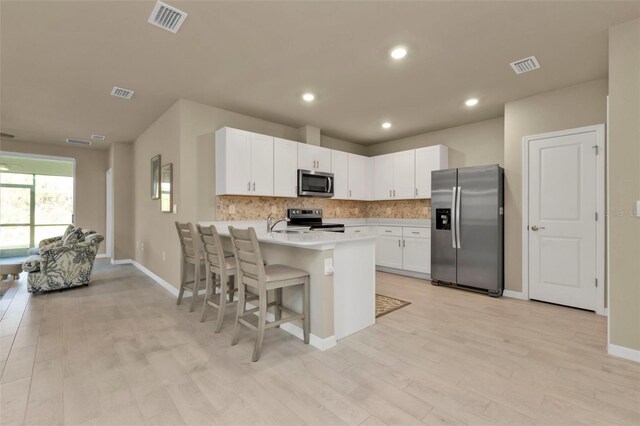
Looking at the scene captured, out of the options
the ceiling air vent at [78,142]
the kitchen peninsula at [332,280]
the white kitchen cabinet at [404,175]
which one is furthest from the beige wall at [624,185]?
the ceiling air vent at [78,142]

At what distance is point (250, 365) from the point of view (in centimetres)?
219

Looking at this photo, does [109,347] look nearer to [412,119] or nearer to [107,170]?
[412,119]

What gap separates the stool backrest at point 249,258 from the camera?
2330 millimetres

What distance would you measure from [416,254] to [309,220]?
1904 millimetres

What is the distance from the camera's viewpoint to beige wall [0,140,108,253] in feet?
22.6

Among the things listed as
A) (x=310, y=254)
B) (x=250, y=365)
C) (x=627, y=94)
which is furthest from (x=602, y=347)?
(x=250, y=365)

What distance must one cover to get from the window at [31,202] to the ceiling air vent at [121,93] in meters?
4.86

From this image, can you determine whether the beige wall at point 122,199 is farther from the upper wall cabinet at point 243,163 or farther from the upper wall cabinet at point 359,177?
the upper wall cabinet at point 359,177

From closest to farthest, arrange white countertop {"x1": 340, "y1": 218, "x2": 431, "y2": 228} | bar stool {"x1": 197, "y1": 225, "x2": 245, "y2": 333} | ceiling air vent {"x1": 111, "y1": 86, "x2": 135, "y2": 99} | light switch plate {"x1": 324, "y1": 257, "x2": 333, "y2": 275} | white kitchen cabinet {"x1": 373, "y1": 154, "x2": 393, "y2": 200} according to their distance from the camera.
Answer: light switch plate {"x1": 324, "y1": 257, "x2": 333, "y2": 275} → bar stool {"x1": 197, "y1": 225, "x2": 245, "y2": 333} → ceiling air vent {"x1": 111, "y1": 86, "x2": 135, "y2": 99} → white countertop {"x1": 340, "y1": 218, "x2": 431, "y2": 228} → white kitchen cabinet {"x1": 373, "y1": 154, "x2": 393, "y2": 200}

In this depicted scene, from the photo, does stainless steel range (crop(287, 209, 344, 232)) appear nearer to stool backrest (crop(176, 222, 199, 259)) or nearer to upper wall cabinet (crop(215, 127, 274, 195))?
upper wall cabinet (crop(215, 127, 274, 195))

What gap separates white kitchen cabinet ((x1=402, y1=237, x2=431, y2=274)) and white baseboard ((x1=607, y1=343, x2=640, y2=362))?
2.56m

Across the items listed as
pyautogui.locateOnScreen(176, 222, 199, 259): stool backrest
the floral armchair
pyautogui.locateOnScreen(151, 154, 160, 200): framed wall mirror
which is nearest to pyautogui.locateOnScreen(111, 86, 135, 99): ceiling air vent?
pyautogui.locateOnScreen(151, 154, 160, 200): framed wall mirror

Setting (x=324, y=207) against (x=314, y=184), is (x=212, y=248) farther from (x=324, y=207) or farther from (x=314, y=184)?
(x=324, y=207)

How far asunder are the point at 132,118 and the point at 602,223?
6503 mm
